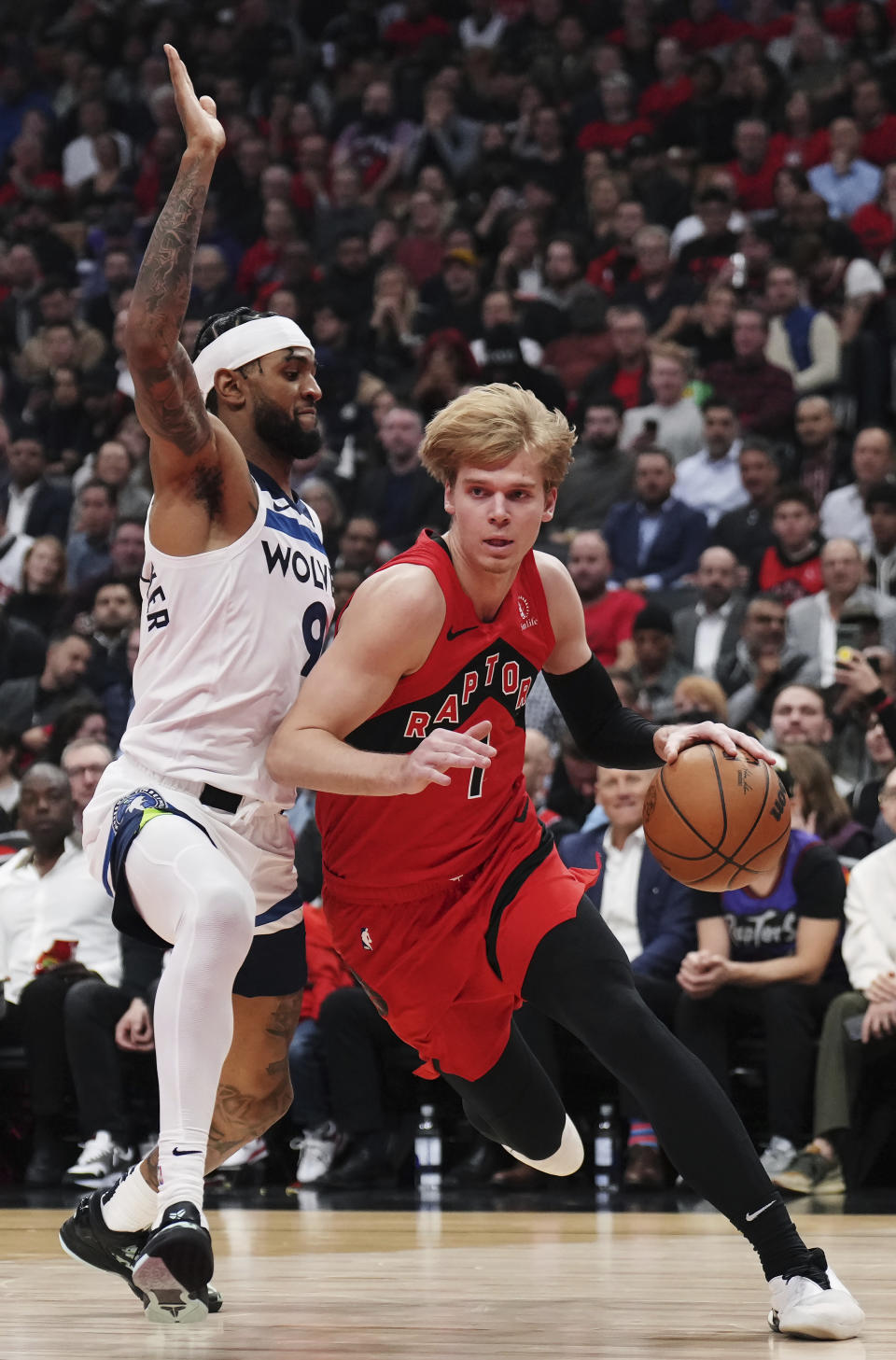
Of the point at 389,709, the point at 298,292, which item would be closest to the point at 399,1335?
the point at 389,709

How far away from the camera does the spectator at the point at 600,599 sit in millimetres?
9383

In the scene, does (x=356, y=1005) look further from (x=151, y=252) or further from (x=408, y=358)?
(x=408, y=358)

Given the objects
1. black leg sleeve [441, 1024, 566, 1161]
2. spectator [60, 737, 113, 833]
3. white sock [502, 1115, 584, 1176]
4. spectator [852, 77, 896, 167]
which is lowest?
white sock [502, 1115, 584, 1176]

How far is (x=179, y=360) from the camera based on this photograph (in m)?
3.67

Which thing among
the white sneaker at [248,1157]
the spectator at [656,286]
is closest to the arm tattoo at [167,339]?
the white sneaker at [248,1157]

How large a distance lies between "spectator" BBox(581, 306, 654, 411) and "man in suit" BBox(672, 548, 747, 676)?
2.54 meters

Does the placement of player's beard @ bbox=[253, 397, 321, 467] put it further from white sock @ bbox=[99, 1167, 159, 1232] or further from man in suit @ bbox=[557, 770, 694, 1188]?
man in suit @ bbox=[557, 770, 694, 1188]

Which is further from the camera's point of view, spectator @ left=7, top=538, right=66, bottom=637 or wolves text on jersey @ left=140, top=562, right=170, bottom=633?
spectator @ left=7, top=538, right=66, bottom=637

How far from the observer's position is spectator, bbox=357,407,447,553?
11.0 metres

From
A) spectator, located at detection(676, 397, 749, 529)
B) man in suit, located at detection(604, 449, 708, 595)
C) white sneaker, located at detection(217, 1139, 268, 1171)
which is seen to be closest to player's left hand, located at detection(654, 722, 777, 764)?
white sneaker, located at detection(217, 1139, 268, 1171)

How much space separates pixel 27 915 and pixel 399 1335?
460 cm

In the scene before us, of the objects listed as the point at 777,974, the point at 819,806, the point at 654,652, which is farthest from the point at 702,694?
the point at 777,974

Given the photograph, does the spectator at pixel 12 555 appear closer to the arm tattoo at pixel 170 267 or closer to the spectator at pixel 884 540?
the spectator at pixel 884 540

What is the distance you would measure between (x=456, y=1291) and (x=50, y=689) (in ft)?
20.7
